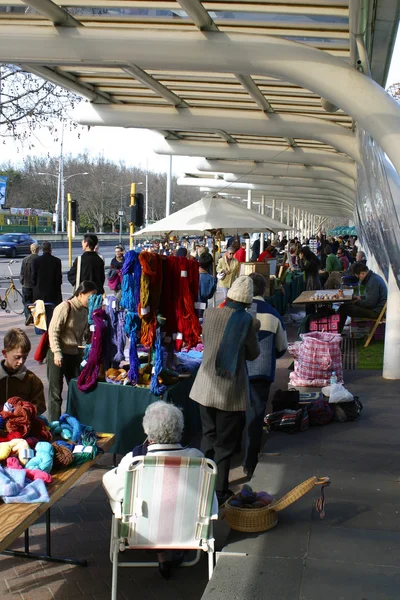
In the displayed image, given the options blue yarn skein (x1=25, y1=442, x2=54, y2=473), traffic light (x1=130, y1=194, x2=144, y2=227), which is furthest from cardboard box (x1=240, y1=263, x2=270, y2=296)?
blue yarn skein (x1=25, y1=442, x2=54, y2=473)

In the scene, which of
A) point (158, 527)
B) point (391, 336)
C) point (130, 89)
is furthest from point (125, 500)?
point (130, 89)

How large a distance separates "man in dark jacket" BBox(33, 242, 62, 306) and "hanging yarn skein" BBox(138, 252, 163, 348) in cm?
555

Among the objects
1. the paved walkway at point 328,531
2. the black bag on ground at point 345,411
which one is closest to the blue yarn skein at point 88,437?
the paved walkway at point 328,531

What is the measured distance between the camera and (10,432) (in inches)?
195

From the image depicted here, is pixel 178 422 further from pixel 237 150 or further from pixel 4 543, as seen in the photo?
pixel 237 150

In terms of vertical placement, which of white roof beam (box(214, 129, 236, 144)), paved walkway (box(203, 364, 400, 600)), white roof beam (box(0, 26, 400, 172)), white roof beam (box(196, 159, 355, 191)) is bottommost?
paved walkway (box(203, 364, 400, 600))

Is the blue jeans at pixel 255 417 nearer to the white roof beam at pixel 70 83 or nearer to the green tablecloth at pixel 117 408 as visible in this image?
the green tablecloth at pixel 117 408

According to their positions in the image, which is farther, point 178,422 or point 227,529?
point 227,529

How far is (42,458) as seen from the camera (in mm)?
4832

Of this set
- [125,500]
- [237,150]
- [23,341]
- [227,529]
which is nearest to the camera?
[125,500]

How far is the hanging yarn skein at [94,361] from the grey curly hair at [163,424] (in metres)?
3.02

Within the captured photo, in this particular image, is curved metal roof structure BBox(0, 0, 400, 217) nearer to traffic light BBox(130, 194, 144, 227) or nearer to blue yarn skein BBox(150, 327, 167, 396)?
blue yarn skein BBox(150, 327, 167, 396)

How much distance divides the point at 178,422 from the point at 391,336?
6498 millimetres

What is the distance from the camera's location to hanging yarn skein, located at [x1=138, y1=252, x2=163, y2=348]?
7.48m
